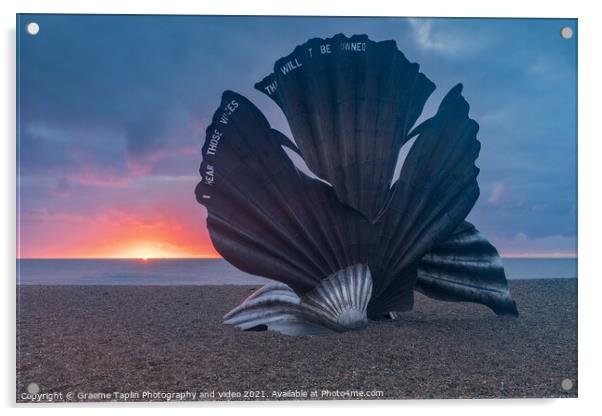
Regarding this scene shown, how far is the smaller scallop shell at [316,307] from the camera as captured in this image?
4.90 meters

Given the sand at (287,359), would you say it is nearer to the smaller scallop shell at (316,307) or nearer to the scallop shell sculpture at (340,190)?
the smaller scallop shell at (316,307)

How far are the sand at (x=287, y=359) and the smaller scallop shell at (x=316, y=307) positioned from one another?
12 centimetres

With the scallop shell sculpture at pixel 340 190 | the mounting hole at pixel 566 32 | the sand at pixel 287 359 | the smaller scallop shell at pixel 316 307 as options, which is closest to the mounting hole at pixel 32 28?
the scallop shell sculpture at pixel 340 190

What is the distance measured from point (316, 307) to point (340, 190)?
3.42ft

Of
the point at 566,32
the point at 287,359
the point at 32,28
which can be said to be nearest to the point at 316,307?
the point at 287,359

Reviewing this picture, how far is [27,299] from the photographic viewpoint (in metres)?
4.61

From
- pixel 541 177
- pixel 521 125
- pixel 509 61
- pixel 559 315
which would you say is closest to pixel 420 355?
pixel 559 315

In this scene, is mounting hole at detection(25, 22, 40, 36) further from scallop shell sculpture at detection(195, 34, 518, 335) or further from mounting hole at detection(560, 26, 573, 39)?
mounting hole at detection(560, 26, 573, 39)

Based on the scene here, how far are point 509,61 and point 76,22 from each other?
3.48 m

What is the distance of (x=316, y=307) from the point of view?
4.95m

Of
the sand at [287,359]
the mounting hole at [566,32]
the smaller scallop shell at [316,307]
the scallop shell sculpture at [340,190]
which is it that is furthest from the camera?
the smaller scallop shell at [316,307]

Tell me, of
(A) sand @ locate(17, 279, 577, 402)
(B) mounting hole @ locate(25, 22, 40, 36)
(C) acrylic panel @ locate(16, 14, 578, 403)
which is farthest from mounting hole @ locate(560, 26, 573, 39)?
(B) mounting hole @ locate(25, 22, 40, 36)

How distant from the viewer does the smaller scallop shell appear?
490cm

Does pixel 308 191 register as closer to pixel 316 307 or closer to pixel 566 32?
pixel 316 307
